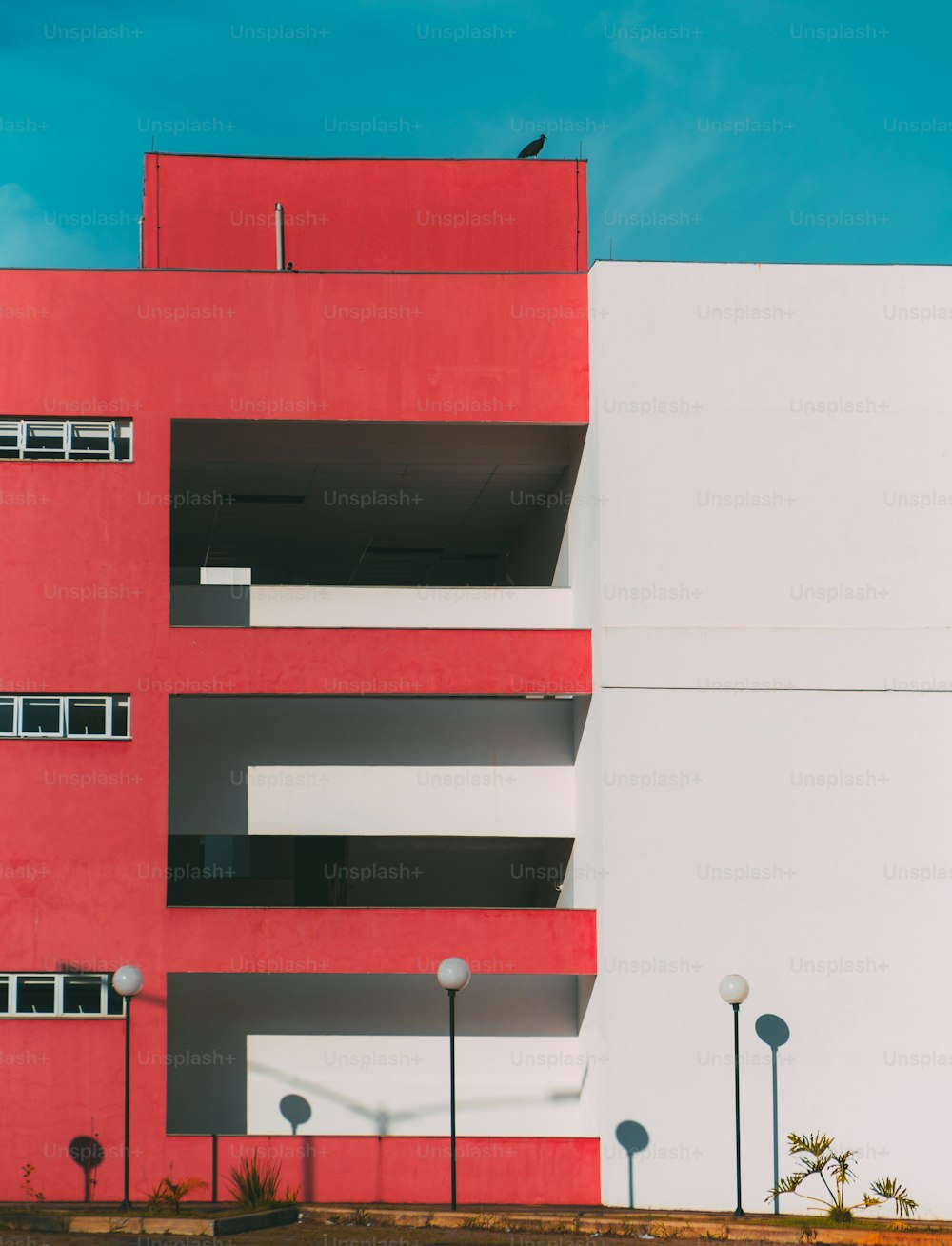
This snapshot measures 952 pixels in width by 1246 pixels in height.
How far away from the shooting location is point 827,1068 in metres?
16.8

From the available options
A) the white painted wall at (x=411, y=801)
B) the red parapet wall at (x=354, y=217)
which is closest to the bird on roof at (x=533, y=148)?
the red parapet wall at (x=354, y=217)

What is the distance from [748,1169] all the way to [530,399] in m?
10.0

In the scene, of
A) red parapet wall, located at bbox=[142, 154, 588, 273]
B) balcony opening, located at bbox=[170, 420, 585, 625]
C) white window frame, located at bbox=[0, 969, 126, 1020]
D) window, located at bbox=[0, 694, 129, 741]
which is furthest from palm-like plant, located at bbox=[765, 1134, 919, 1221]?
red parapet wall, located at bbox=[142, 154, 588, 273]

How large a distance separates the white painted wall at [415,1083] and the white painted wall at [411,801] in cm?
283

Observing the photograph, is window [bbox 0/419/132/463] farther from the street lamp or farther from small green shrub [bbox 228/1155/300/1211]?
the street lamp

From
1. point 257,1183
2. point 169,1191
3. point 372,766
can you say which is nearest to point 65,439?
point 372,766

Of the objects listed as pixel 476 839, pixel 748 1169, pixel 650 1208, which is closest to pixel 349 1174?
pixel 650 1208

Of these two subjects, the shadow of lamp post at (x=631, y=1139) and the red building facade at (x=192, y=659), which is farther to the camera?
the red building facade at (x=192, y=659)

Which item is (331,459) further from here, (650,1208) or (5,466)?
(650,1208)

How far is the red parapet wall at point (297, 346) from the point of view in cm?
1788

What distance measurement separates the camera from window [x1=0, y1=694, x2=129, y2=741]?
17562mm

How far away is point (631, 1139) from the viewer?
16672mm

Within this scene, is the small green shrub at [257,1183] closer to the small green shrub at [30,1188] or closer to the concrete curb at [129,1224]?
the concrete curb at [129,1224]

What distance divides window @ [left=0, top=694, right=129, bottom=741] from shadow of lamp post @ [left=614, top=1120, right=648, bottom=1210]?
309 inches
